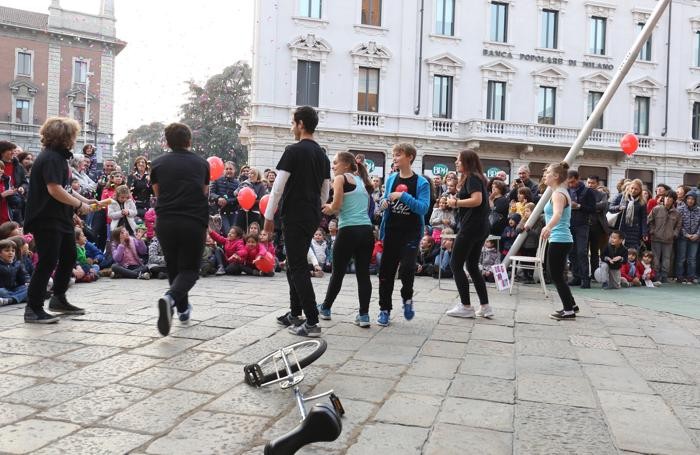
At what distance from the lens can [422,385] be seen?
391cm

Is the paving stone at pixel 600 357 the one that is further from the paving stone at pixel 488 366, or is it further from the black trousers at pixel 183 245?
the black trousers at pixel 183 245

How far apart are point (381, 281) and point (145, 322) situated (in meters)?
2.19

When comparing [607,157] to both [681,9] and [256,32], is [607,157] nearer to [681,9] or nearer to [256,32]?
[681,9]

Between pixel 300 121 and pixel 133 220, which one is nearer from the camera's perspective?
pixel 300 121

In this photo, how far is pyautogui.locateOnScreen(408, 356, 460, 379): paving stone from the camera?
420 cm

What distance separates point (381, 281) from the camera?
600 centimetres

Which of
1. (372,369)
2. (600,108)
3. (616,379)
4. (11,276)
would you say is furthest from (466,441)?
(600,108)

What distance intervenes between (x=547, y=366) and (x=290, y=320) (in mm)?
2222

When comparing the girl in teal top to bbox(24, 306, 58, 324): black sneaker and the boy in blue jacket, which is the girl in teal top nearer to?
the boy in blue jacket

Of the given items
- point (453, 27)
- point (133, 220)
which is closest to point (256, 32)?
point (453, 27)

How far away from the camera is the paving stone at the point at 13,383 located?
11.5 feet

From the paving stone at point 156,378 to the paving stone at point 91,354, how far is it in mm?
512

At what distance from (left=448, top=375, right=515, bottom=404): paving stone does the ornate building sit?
48.7m

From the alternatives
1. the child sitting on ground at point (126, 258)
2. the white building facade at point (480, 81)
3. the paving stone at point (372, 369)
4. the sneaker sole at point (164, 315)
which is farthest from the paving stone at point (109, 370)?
the white building facade at point (480, 81)
